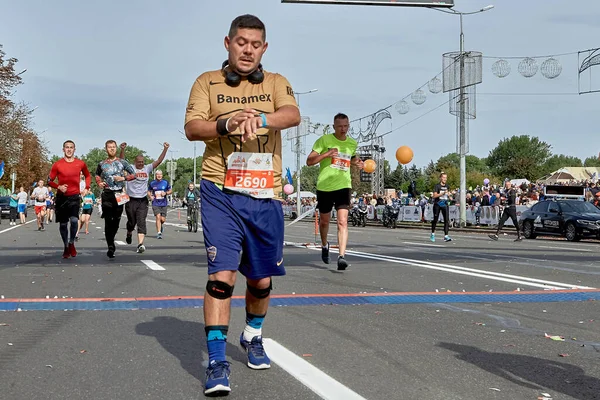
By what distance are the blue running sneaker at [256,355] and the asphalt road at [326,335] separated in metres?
0.05

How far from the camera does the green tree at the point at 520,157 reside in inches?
4727

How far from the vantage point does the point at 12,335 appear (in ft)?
17.3

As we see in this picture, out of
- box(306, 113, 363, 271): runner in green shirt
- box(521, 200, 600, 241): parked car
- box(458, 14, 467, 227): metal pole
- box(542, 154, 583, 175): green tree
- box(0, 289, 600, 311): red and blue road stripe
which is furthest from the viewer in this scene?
box(542, 154, 583, 175): green tree

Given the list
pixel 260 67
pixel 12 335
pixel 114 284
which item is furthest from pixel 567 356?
pixel 114 284

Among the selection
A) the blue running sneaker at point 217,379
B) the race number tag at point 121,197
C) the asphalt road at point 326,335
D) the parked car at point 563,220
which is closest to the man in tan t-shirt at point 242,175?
the blue running sneaker at point 217,379

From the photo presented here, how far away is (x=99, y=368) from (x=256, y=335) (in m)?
0.88

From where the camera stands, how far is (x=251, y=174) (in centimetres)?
412

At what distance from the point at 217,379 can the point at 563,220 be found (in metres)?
21.8

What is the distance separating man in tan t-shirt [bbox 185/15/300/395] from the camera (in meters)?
3.99

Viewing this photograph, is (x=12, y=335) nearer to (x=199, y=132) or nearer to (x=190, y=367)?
(x=190, y=367)

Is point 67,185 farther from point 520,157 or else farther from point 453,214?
point 520,157

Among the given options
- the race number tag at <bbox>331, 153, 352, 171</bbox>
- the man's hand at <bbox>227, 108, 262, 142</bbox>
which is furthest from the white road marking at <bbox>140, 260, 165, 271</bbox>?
the man's hand at <bbox>227, 108, 262, 142</bbox>

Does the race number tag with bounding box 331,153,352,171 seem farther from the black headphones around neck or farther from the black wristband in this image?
the black wristband

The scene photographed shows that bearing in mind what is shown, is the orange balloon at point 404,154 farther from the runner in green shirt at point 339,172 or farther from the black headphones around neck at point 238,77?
the black headphones around neck at point 238,77
